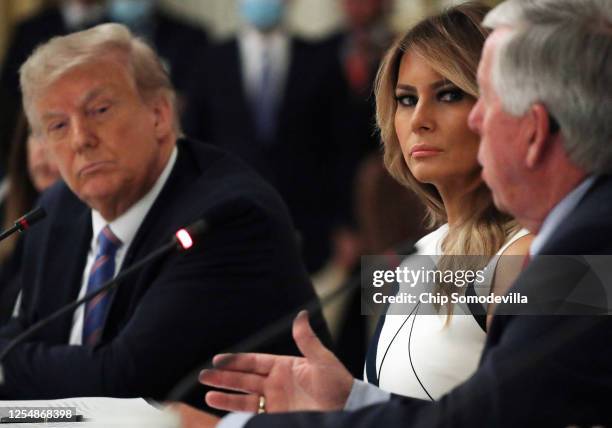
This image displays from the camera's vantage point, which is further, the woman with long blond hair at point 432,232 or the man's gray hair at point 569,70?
the woman with long blond hair at point 432,232

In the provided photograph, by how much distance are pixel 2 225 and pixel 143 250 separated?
1.58 metres

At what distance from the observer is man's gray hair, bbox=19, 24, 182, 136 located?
12.1ft

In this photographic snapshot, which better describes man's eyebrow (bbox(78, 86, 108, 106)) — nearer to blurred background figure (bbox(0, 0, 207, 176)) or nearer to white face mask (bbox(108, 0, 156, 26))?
blurred background figure (bbox(0, 0, 207, 176))

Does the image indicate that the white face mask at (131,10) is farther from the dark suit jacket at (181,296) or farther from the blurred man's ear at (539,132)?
the blurred man's ear at (539,132)

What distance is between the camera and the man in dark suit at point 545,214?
225 cm

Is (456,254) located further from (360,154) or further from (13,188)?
(360,154)

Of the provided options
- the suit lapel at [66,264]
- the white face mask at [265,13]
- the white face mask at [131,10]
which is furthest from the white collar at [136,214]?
the white face mask at [131,10]

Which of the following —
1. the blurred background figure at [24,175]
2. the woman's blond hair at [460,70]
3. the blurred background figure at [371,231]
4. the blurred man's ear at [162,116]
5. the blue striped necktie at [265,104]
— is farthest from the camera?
the blue striped necktie at [265,104]

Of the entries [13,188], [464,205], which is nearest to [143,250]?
[464,205]

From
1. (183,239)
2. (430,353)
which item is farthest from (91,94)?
(430,353)

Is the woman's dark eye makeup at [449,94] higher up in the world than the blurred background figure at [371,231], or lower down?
higher up

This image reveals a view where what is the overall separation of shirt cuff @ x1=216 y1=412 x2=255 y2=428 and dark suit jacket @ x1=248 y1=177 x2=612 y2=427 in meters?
0.20

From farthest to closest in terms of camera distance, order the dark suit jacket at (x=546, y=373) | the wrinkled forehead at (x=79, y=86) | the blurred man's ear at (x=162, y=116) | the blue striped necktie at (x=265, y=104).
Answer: the blue striped necktie at (x=265, y=104)
the blurred man's ear at (x=162, y=116)
the wrinkled forehead at (x=79, y=86)
the dark suit jacket at (x=546, y=373)

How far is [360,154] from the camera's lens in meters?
6.88
